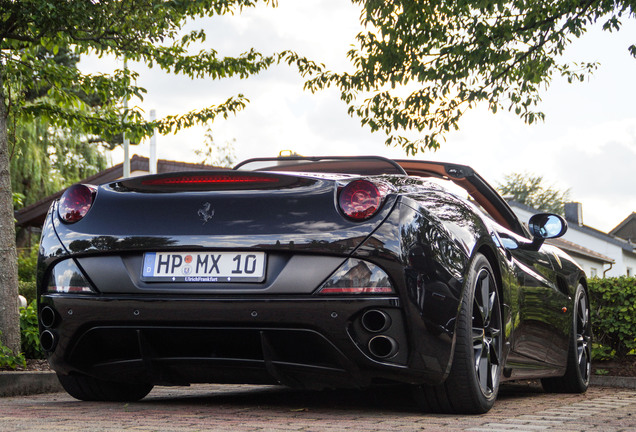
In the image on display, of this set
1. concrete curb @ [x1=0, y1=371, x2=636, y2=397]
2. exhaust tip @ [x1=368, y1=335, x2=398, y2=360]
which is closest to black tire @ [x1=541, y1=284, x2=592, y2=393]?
exhaust tip @ [x1=368, y1=335, x2=398, y2=360]

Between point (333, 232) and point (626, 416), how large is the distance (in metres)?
1.95

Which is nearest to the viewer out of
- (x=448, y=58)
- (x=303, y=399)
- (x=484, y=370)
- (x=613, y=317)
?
(x=484, y=370)

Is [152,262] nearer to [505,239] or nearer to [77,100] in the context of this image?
[505,239]

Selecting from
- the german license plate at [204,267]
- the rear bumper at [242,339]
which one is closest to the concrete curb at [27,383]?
the rear bumper at [242,339]

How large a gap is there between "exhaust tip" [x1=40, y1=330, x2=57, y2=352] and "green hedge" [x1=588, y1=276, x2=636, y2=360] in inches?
240

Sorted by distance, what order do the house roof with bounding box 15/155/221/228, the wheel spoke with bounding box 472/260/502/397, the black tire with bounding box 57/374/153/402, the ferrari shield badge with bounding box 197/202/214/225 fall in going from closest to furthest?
the ferrari shield badge with bounding box 197/202/214/225
the wheel spoke with bounding box 472/260/502/397
the black tire with bounding box 57/374/153/402
the house roof with bounding box 15/155/221/228

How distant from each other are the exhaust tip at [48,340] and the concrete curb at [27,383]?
1912mm

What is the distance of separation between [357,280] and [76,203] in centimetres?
141

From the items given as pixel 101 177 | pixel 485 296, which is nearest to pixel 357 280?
pixel 485 296

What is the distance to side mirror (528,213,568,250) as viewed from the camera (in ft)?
19.5

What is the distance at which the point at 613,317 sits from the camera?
356 inches

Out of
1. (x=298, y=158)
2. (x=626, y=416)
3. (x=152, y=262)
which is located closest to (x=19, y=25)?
(x=298, y=158)

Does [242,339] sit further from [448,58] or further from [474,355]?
[448,58]

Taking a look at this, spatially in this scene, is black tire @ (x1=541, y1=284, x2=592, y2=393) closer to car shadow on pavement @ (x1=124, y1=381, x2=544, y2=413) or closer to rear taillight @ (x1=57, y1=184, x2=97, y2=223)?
car shadow on pavement @ (x1=124, y1=381, x2=544, y2=413)
